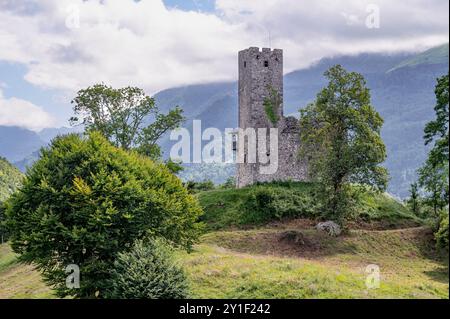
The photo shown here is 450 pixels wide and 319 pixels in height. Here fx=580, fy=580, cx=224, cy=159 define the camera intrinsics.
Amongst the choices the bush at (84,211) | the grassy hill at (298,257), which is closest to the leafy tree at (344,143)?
the grassy hill at (298,257)

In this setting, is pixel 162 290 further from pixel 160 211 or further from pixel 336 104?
pixel 336 104

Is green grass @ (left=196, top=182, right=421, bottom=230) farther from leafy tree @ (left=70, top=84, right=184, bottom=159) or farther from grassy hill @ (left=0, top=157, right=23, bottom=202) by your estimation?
grassy hill @ (left=0, top=157, right=23, bottom=202)

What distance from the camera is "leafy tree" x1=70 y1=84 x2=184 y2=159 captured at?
6059 centimetres

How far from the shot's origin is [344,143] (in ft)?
154

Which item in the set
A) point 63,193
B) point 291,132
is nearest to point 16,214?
point 63,193

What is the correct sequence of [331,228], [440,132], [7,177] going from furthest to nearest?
1. [7,177]
2. [331,228]
3. [440,132]

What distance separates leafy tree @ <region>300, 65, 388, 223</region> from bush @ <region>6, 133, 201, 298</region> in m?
17.6

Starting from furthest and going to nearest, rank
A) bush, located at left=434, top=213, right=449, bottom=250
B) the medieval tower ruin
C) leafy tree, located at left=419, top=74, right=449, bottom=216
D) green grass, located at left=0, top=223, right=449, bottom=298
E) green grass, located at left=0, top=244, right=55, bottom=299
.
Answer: the medieval tower ruin
leafy tree, located at left=419, top=74, right=449, bottom=216
bush, located at left=434, top=213, right=449, bottom=250
green grass, located at left=0, top=244, right=55, bottom=299
green grass, located at left=0, top=223, right=449, bottom=298

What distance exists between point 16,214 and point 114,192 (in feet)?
19.0

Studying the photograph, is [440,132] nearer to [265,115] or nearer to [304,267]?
[304,267]

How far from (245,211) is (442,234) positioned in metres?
18.6

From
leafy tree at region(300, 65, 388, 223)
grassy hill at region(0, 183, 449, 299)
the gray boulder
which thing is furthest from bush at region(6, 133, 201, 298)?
leafy tree at region(300, 65, 388, 223)

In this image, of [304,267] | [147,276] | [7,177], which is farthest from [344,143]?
[7,177]

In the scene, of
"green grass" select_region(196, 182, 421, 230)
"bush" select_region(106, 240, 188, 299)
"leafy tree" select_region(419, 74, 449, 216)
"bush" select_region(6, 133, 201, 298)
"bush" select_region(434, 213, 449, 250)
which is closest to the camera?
"bush" select_region(106, 240, 188, 299)
